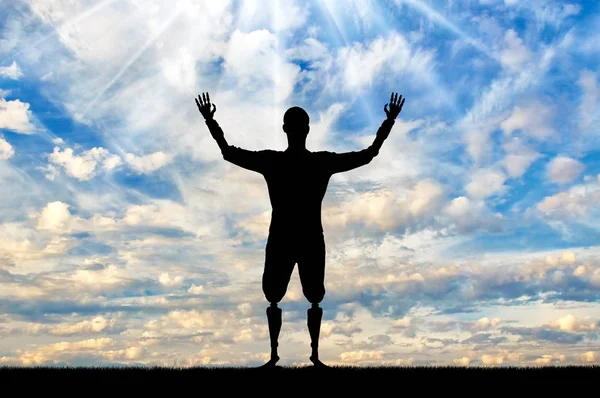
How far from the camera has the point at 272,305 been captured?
12.7m

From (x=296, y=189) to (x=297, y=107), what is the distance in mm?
1592

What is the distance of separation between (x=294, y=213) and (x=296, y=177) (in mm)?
674

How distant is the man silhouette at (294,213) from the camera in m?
12.5

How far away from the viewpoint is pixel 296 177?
41.3 feet

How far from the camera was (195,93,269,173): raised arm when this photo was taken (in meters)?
12.8
